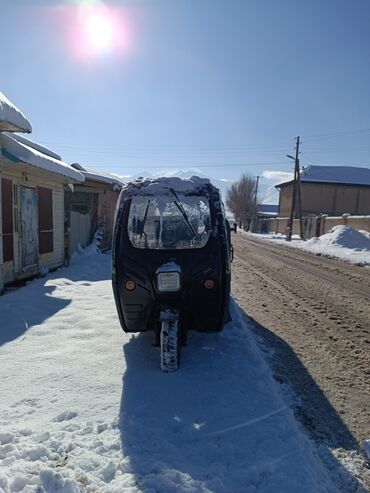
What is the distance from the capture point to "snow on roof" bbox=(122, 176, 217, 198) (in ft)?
14.3

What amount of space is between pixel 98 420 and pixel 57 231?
31.1 ft

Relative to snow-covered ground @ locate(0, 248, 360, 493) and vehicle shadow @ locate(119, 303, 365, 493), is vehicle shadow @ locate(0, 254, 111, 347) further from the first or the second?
vehicle shadow @ locate(119, 303, 365, 493)

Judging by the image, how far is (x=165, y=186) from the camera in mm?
4375

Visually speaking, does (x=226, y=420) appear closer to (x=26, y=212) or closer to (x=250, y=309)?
(x=250, y=309)

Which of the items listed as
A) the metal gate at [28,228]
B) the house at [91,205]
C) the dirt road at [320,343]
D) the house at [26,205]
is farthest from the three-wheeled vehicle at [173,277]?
the house at [91,205]

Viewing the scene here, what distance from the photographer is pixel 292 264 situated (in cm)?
1472

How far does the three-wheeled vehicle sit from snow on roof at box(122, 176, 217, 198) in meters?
0.01

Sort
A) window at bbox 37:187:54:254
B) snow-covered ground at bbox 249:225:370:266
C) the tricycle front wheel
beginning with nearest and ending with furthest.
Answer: the tricycle front wheel < window at bbox 37:187:54:254 < snow-covered ground at bbox 249:225:370:266

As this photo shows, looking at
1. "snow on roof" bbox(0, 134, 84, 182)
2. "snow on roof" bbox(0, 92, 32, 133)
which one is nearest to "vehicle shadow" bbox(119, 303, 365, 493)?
"snow on roof" bbox(0, 92, 32, 133)

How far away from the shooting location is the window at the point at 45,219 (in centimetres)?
1029

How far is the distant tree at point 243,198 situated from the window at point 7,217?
6112 cm

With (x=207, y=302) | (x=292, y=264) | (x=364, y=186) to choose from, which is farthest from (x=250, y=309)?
(x=364, y=186)

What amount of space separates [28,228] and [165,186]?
6272 millimetres

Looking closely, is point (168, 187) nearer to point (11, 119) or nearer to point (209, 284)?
point (209, 284)
